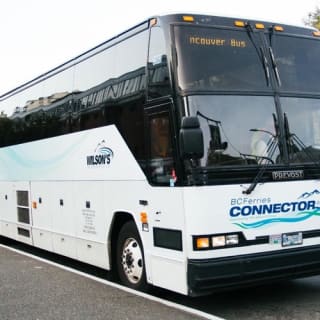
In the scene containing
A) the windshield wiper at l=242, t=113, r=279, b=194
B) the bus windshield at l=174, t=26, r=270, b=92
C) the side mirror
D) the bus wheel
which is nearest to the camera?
the side mirror

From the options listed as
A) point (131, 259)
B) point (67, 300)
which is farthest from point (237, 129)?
point (67, 300)

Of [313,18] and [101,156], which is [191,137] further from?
[313,18]

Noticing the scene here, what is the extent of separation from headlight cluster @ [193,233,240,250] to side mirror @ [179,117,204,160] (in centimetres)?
97

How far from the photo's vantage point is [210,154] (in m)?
6.49

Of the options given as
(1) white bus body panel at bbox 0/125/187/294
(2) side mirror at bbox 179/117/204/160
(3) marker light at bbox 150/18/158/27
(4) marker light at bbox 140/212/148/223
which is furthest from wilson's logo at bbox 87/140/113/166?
(2) side mirror at bbox 179/117/204/160

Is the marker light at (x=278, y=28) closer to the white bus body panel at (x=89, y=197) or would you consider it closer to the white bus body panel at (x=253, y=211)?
the white bus body panel at (x=253, y=211)

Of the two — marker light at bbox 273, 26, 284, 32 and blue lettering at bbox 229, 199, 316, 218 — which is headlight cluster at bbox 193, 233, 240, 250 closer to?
blue lettering at bbox 229, 199, 316, 218

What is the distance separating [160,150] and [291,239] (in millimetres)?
1932

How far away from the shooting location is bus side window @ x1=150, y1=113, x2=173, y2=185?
268 inches

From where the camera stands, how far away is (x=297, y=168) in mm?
6938

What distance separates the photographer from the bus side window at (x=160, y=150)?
6.81m

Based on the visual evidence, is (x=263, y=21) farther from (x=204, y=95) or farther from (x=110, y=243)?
(x=110, y=243)

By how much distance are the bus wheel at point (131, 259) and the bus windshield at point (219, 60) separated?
2356mm

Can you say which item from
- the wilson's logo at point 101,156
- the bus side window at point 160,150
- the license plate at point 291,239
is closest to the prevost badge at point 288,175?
the license plate at point 291,239
